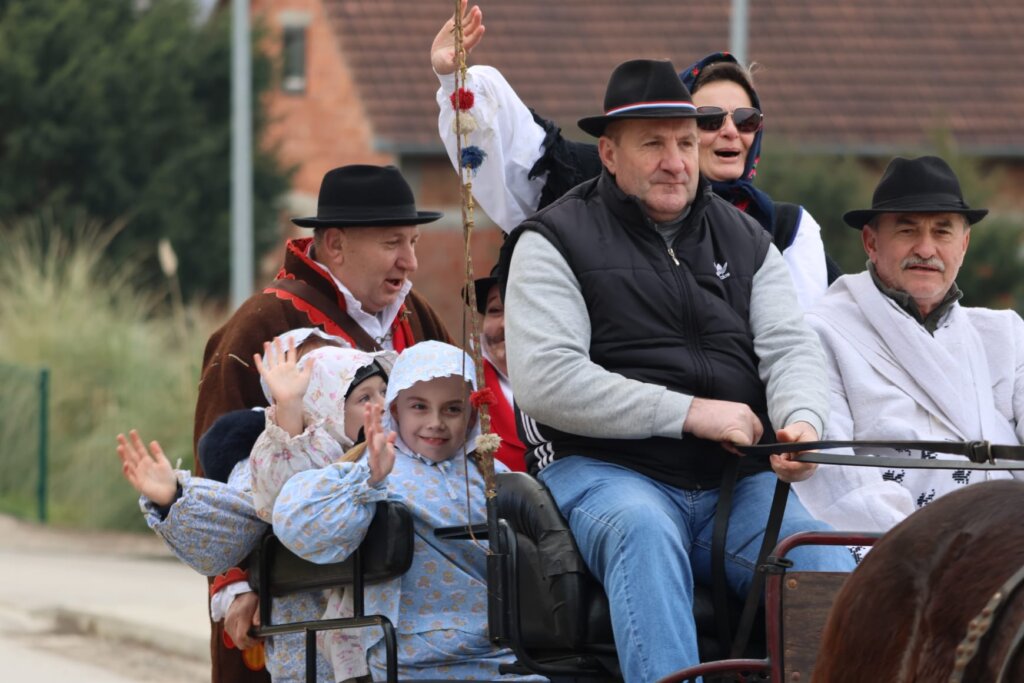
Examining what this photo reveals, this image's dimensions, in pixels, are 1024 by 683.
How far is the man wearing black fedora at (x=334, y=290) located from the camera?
533 centimetres

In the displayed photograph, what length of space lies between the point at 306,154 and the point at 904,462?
23921 mm

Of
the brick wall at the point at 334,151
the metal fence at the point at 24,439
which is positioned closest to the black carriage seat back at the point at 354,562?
the metal fence at the point at 24,439

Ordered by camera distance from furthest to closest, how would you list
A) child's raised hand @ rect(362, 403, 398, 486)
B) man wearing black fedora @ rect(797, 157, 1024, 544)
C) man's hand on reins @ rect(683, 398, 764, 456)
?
1. man wearing black fedora @ rect(797, 157, 1024, 544)
2. child's raised hand @ rect(362, 403, 398, 486)
3. man's hand on reins @ rect(683, 398, 764, 456)

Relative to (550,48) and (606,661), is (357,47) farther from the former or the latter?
(606,661)

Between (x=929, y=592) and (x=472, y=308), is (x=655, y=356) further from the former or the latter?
(x=929, y=592)

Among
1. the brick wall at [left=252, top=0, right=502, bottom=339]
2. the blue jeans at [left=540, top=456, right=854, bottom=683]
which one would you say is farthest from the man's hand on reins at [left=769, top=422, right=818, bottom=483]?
the brick wall at [left=252, top=0, right=502, bottom=339]

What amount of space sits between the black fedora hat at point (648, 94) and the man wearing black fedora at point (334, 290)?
4.03 ft

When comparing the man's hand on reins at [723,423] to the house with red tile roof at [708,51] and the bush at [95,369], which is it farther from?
the house with red tile roof at [708,51]

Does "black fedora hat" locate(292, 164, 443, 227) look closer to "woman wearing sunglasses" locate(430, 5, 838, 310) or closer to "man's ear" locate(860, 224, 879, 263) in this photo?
"woman wearing sunglasses" locate(430, 5, 838, 310)

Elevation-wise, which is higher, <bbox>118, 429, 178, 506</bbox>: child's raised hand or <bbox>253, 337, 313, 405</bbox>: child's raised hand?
<bbox>253, 337, 313, 405</bbox>: child's raised hand

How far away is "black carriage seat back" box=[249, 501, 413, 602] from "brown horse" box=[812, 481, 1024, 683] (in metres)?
1.41

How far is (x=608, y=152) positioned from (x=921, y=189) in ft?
2.73

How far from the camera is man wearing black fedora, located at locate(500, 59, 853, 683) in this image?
13.2ft

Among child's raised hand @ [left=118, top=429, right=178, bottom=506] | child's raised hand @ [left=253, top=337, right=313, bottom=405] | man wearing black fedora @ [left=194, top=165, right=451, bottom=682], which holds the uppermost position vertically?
man wearing black fedora @ [left=194, top=165, right=451, bottom=682]
